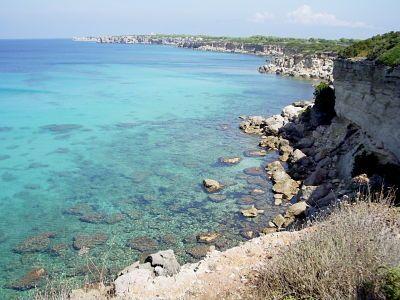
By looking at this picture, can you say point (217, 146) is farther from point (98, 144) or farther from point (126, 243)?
point (126, 243)

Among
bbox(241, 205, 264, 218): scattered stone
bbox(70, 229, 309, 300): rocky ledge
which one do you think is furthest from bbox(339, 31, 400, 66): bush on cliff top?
bbox(70, 229, 309, 300): rocky ledge

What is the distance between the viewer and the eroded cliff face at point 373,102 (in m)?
18.3

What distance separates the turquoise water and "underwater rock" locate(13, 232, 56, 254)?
0.09m

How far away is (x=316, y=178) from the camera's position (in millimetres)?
21562

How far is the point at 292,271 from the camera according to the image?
7680 mm

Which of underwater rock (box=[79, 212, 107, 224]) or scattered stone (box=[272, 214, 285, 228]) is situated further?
underwater rock (box=[79, 212, 107, 224])

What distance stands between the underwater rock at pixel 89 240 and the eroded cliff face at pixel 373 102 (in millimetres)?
13256

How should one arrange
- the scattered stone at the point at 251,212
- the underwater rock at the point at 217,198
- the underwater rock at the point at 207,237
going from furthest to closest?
the underwater rock at the point at 217,198 < the scattered stone at the point at 251,212 < the underwater rock at the point at 207,237

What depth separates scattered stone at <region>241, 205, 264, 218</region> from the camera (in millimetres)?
19130

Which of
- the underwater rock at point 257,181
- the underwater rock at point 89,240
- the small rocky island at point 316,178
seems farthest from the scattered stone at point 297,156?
the underwater rock at point 89,240

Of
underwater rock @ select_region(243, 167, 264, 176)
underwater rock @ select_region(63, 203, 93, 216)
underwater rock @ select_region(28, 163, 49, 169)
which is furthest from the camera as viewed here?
underwater rock @ select_region(28, 163, 49, 169)

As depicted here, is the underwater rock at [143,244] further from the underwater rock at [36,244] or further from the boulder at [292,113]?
the boulder at [292,113]

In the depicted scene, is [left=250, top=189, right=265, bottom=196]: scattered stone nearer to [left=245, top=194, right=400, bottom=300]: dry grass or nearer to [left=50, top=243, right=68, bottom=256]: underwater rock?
[left=50, top=243, right=68, bottom=256]: underwater rock

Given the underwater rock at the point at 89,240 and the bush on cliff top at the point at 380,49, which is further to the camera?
the bush on cliff top at the point at 380,49
